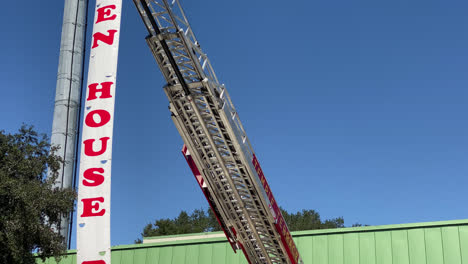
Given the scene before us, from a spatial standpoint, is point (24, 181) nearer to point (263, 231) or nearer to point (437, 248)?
point (263, 231)

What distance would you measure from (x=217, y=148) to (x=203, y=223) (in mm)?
77812

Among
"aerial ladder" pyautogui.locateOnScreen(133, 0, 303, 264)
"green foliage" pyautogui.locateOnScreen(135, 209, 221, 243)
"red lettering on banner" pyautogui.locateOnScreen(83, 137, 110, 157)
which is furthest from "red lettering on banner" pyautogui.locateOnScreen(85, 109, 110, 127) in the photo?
"green foliage" pyautogui.locateOnScreen(135, 209, 221, 243)

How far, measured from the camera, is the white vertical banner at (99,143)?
8609 millimetres

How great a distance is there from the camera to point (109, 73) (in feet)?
31.2

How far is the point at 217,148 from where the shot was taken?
16.7 m

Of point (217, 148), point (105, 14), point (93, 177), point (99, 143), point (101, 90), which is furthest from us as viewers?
point (217, 148)

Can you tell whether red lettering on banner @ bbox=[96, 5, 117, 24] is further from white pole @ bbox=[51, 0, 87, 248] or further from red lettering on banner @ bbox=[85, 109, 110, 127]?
white pole @ bbox=[51, 0, 87, 248]

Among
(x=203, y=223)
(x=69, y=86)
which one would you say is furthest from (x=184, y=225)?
(x=69, y=86)

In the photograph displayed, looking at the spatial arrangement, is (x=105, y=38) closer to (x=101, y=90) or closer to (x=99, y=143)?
(x=101, y=90)

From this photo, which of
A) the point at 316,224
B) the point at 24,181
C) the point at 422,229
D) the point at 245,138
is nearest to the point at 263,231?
the point at 245,138

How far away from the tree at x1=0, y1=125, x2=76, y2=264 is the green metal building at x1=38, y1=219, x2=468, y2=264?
234cm

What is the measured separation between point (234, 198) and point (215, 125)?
2659mm

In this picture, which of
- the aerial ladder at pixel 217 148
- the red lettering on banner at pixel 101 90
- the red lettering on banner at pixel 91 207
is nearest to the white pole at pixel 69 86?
the aerial ladder at pixel 217 148

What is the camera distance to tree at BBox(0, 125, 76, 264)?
23.0 meters
